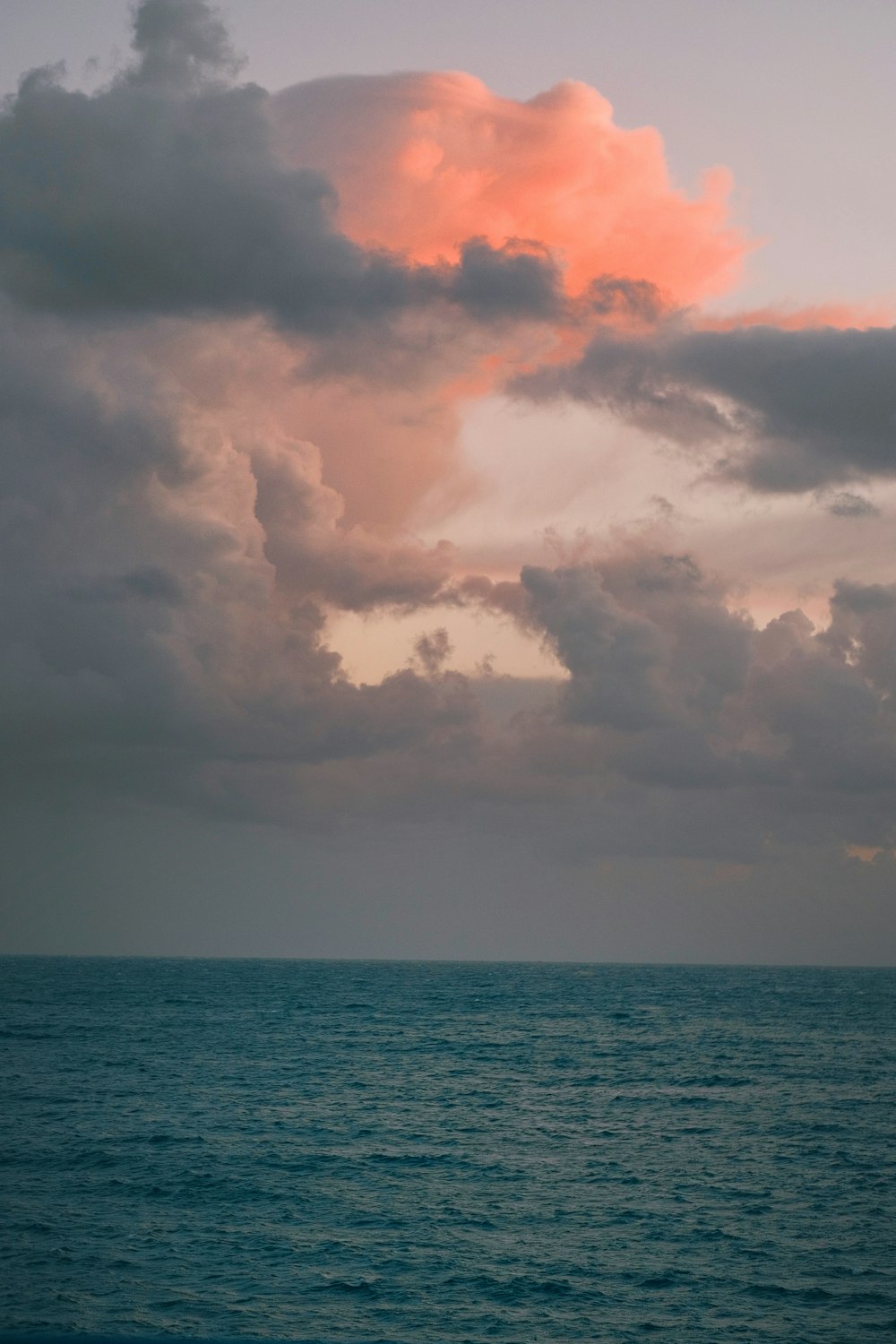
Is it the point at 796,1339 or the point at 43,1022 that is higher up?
the point at 796,1339

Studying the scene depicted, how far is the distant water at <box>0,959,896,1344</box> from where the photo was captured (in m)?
34.6

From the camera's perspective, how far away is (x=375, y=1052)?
96938 mm

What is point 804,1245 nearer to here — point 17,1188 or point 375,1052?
point 17,1188

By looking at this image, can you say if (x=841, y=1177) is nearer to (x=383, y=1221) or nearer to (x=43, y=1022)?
(x=383, y=1221)

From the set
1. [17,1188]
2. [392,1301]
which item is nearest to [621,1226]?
[392,1301]

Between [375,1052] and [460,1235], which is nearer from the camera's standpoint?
[460,1235]

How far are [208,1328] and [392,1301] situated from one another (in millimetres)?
5767

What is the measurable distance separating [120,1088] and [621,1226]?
138 ft

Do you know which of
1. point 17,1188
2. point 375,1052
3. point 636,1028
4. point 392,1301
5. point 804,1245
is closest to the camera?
point 392,1301

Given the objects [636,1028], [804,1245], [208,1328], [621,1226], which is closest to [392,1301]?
[208,1328]

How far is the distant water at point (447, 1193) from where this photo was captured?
34.6 meters

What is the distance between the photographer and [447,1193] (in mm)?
47844

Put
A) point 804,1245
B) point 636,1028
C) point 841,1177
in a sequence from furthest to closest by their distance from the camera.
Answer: point 636,1028 → point 841,1177 → point 804,1245

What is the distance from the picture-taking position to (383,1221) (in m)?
43.6
